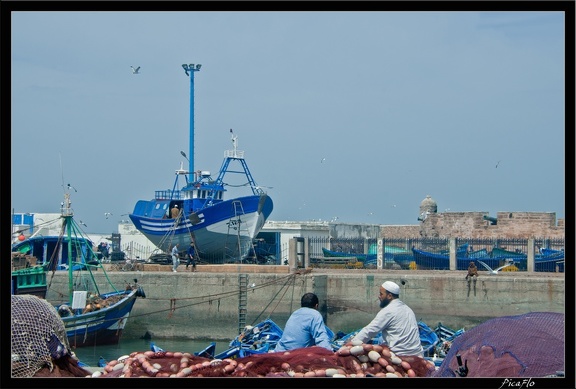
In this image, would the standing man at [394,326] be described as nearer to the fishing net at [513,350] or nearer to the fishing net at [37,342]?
the fishing net at [513,350]

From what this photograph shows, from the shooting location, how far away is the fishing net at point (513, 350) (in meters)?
5.96

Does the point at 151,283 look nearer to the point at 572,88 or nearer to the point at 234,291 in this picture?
the point at 234,291

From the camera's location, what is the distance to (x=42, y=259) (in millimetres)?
31516

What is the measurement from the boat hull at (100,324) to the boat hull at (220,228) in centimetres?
821

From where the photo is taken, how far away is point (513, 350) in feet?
20.0

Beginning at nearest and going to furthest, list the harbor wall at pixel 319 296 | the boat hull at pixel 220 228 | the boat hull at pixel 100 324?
the boat hull at pixel 100 324
the harbor wall at pixel 319 296
the boat hull at pixel 220 228

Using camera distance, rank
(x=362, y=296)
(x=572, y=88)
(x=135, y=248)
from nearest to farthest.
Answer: (x=572, y=88)
(x=362, y=296)
(x=135, y=248)

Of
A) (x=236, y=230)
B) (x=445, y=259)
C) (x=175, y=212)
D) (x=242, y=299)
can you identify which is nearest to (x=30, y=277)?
(x=242, y=299)

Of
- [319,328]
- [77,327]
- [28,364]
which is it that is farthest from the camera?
[77,327]

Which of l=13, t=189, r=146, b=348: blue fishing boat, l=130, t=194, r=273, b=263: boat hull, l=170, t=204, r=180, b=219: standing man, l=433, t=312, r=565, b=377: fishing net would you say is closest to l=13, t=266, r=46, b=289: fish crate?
l=13, t=189, r=146, b=348: blue fishing boat

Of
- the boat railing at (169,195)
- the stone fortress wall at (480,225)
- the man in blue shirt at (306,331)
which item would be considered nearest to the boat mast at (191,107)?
the boat railing at (169,195)
